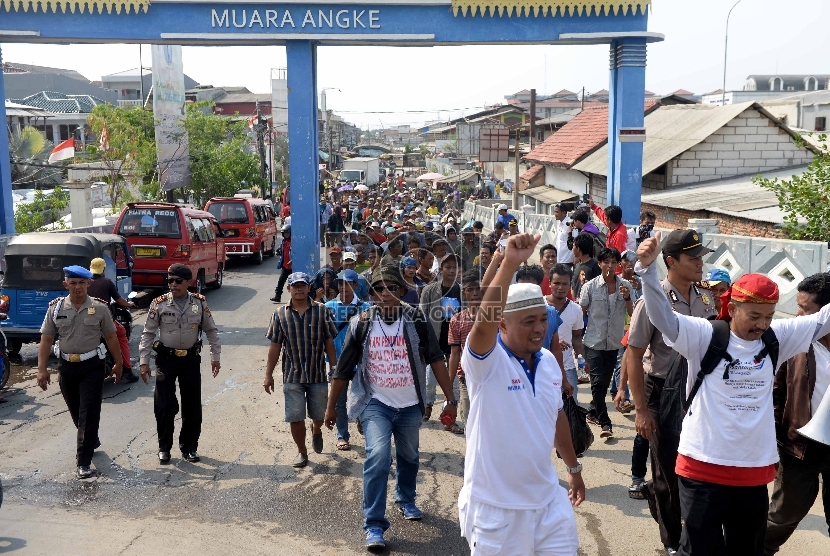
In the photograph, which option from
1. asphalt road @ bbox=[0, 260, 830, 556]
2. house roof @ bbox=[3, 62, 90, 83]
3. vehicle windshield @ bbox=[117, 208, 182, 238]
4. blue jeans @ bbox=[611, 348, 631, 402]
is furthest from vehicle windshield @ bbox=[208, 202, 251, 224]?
house roof @ bbox=[3, 62, 90, 83]

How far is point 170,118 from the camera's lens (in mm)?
29969

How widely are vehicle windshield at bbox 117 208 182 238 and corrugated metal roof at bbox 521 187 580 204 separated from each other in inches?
591

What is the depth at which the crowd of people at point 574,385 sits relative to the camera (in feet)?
11.9

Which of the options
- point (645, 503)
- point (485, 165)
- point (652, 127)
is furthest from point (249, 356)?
point (485, 165)

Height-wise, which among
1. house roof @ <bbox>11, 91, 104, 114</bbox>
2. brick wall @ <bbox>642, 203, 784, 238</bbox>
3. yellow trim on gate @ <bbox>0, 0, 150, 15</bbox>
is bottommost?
brick wall @ <bbox>642, 203, 784, 238</bbox>

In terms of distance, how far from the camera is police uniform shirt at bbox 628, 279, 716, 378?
4961 mm

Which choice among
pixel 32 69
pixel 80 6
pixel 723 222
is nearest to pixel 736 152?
pixel 723 222

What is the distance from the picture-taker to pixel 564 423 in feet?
13.3

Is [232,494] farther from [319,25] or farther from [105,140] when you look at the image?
[105,140]

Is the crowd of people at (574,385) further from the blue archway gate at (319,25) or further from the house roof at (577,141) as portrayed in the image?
the house roof at (577,141)

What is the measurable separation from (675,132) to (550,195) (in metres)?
6.74

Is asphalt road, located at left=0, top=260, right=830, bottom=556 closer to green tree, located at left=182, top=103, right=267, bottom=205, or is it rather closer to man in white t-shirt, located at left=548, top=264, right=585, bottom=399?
man in white t-shirt, located at left=548, top=264, right=585, bottom=399

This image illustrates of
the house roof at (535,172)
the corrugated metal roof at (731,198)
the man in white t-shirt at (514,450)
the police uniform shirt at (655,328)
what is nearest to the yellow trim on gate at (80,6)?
the corrugated metal roof at (731,198)

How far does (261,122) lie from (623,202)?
30586 millimetres
